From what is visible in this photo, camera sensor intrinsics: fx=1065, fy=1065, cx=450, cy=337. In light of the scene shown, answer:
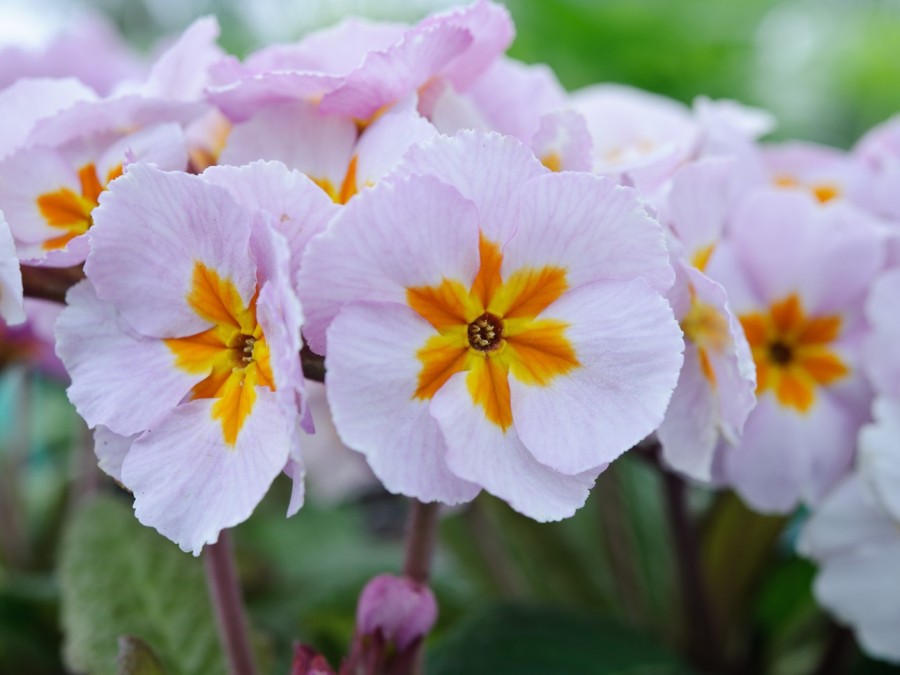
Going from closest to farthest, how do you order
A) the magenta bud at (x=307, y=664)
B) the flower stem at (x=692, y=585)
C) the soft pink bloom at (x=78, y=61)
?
the magenta bud at (x=307, y=664), the flower stem at (x=692, y=585), the soft pink bloom at (x=78, y=61)

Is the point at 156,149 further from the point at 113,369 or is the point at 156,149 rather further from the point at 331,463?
the point at 331,463

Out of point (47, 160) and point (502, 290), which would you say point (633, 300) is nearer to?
point (502, 290)

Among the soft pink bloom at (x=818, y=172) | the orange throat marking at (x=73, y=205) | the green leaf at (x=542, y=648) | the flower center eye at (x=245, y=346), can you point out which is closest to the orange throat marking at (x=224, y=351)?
the flower center eye at (x=245, y=346)

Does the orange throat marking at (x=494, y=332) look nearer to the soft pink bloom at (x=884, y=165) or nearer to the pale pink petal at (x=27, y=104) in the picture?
the pale pink petal at (x=27, y=104)

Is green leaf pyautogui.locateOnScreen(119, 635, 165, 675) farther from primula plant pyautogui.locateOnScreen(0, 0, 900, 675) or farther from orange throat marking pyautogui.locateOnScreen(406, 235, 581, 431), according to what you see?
orange throat marking pyautogui.locateOnScreen(406, 235, 581, 431)

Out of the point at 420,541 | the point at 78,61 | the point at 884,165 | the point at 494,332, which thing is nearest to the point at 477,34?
the point at 494,332

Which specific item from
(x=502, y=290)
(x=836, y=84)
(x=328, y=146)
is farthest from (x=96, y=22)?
(x=836, y=84)

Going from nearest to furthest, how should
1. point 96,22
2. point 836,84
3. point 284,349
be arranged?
1. point 284,349
2. point 96,22
3. point 836,84
